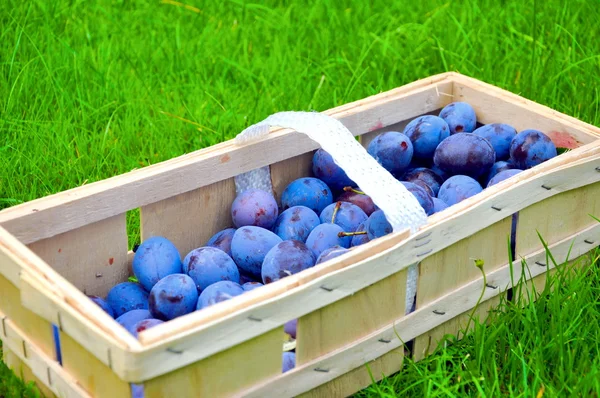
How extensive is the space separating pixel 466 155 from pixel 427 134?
0.45ft

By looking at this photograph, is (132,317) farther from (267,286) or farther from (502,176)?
(502,176)

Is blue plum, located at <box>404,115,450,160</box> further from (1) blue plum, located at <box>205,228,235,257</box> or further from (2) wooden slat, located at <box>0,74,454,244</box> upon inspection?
(1) blue plum, located at <box>205,228,235,257</box>

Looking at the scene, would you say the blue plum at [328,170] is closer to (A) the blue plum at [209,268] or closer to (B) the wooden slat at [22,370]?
(A) the blue plum at [209,268]

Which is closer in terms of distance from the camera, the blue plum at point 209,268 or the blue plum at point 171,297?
the blue plum at point 171,297

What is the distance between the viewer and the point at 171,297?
1633 millimetres

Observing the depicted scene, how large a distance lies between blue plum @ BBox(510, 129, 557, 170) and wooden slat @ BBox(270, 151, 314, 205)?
1.58ft

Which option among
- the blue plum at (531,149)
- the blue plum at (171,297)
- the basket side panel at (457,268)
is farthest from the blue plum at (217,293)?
the blue plum at (531,149)

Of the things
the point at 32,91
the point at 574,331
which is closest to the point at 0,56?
the point at 32,91

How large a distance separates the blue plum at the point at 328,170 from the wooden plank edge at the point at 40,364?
2.59 ft

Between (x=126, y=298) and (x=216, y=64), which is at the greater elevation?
(x=216, y=64)

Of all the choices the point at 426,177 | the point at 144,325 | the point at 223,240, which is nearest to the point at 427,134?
the point at 426,177

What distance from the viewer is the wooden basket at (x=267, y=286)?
1.38 m

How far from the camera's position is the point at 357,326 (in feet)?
5.28

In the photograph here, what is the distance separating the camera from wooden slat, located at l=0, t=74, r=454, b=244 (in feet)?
5.44
